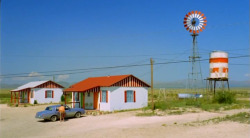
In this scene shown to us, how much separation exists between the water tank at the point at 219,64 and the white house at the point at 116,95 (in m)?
8.97

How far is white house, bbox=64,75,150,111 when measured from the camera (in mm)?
28266

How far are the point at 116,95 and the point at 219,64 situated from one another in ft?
44.3

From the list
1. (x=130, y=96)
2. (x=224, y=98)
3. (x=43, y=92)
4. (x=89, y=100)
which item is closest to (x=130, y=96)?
(x=130, y=96)

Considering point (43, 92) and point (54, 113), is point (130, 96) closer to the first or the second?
point (54, 113)

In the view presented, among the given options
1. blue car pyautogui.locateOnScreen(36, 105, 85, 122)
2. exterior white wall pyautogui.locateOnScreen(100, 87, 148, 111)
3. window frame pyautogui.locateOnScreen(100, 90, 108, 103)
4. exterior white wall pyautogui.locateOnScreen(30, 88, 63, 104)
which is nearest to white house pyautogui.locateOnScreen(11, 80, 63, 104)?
exterior white wall pyautogui.locateOnScreen(30, 88, 63, 104)

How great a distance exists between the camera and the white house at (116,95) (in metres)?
28.3

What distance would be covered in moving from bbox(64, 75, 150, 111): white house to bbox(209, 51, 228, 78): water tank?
29.4ft

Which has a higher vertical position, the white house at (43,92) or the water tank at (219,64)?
the water tank at (219,64)

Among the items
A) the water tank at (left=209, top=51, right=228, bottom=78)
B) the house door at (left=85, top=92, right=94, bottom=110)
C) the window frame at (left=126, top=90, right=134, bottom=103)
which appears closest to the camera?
the window frame at (left=126, top=90, right=134, bottom=103)

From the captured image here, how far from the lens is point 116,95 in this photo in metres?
28.5

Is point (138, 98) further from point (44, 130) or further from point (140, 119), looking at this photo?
point (44, 130)

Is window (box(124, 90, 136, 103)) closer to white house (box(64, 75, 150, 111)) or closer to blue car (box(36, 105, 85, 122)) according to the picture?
white house (box(64, 75, 150, 111))

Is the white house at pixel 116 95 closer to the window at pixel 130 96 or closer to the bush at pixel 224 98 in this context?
the window at pixel 130 96

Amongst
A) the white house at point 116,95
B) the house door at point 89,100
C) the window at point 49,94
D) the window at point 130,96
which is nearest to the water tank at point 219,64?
the white house at point 116,95
